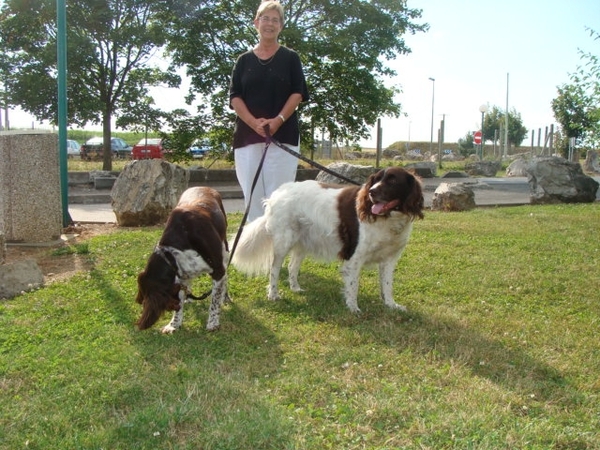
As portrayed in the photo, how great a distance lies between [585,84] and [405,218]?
7163 mm

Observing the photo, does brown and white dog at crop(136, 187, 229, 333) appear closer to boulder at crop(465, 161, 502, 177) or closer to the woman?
the woman

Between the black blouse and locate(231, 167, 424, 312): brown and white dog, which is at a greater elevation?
the black blouse

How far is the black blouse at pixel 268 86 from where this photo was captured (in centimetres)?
530

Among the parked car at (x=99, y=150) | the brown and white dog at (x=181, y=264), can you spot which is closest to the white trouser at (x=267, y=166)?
the brown and white dog at (x=181, y=264)

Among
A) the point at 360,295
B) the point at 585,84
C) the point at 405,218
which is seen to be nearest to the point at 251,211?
the point at 360,295

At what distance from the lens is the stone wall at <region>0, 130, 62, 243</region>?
7.20 metres

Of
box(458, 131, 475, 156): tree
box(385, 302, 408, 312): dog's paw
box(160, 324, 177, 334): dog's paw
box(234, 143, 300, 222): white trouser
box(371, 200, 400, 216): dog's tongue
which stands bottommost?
box(160, 324, 177, 334): dog's paw


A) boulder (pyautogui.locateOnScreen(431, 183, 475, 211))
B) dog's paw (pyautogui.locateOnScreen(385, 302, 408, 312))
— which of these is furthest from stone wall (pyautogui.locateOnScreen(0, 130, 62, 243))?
boulder (pyautogui.locateOnScreen(431, 183, 475, 211))

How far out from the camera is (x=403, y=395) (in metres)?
3.08

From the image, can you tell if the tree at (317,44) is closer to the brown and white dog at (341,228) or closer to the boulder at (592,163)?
the brown and white dog at (341,228)

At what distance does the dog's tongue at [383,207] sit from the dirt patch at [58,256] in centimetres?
306

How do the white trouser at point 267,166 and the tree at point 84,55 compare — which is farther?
the tree at point 84,55

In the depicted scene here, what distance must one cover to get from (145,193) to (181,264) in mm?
5130

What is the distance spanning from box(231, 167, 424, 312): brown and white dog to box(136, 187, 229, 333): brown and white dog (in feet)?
2.32
